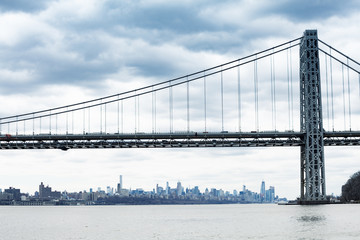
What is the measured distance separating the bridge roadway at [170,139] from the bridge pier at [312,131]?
1470mm

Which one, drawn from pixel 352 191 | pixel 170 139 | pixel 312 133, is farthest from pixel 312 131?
pixel 352 191

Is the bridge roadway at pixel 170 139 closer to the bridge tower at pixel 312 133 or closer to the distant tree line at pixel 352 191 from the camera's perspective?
the bridge tower at pixel 312 133

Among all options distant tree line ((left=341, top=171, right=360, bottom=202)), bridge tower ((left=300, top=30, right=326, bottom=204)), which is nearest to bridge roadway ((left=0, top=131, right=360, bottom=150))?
bridge tower ((left=300, top=30, right=326, bottom=204))

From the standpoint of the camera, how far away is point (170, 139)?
3438 inches

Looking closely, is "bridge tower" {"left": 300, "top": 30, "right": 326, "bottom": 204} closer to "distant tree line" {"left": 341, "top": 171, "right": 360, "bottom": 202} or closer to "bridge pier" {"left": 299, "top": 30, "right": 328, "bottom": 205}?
"bridge pier" {"left": 299, "top": 30, "right": 328, "bottom": 205}

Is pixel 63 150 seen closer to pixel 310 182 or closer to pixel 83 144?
pixel 83 144

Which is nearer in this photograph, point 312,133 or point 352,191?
point 312,133

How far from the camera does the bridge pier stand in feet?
274

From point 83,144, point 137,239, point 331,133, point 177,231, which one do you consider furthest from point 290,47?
point 137,239

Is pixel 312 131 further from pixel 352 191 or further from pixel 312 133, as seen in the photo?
pixel 352 191

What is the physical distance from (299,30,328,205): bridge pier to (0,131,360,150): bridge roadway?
4.82ft

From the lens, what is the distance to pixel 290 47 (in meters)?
87.5

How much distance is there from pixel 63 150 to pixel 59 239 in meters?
47.8

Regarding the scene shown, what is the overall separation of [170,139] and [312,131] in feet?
59.5
